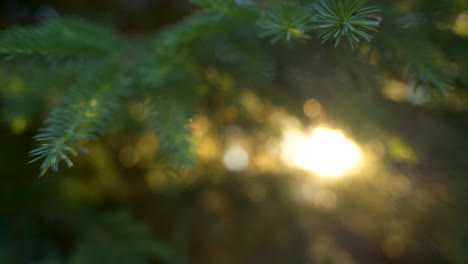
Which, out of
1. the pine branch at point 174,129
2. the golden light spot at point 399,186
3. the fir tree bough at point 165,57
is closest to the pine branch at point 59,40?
the fir tree bough at point 165,57

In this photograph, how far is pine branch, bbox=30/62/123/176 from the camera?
1.20 feet

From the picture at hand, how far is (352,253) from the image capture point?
1340mm

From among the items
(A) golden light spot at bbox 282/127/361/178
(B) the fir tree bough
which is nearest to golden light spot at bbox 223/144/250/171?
(A) golden light spot at bbox 282/127/361/178

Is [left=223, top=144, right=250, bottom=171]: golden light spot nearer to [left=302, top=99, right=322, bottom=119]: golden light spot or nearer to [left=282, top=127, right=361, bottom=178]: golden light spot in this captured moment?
[left=282, top=127, right=361, bottom=178]: golden light spot

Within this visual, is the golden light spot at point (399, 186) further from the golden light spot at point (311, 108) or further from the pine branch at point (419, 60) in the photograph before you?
the pine branch at point (419, 60)

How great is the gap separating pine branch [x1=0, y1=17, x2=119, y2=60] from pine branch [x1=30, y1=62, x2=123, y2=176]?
5cm

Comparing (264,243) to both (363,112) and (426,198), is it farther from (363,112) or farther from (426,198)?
(363,112)

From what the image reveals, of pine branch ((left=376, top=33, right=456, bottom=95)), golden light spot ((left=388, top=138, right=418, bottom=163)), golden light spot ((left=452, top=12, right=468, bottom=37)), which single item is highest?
golden light spot ((left=452, top=12, right=468, bottom=37))

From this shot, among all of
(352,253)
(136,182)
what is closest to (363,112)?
(136,182)

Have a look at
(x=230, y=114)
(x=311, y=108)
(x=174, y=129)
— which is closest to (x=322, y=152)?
(x=311, y=108)

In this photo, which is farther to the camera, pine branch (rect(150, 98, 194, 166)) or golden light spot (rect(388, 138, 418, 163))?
golden light spot (rect(388, 138, 418, 163))

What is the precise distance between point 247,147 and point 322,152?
34 cm

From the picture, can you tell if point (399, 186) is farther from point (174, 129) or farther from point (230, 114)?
point (174, 129)

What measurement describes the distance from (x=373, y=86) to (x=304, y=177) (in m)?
0.46
